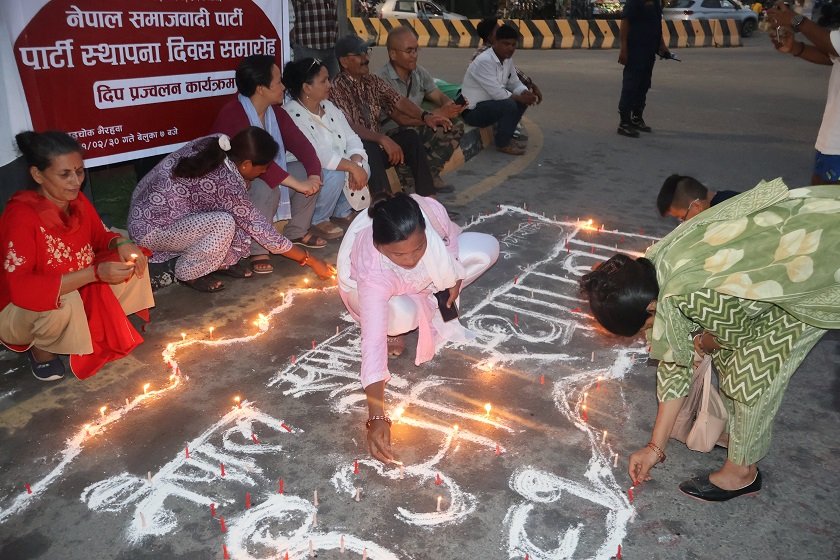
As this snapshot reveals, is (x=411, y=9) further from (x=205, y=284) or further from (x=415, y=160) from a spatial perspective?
(x=205, y=284)

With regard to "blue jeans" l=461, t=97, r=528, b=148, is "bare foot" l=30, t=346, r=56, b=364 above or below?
below

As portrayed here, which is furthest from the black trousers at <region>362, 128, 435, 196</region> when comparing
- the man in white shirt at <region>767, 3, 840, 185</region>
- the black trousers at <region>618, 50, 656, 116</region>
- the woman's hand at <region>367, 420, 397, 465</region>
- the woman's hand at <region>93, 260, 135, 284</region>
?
the black trousers at <region>618, 50, 656, 116</region>

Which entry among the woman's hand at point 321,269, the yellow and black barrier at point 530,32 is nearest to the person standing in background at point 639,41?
the woman's hand at point 321,269

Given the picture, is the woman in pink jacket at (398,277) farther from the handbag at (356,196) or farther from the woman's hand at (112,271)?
the handbag at (356,196)

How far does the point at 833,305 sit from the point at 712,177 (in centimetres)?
489

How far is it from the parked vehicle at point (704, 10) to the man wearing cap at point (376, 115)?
643 inches

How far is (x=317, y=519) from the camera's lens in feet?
8.46

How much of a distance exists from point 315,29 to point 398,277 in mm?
4249

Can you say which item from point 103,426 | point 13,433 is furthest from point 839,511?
point 13,433

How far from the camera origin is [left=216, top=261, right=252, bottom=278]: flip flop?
15.3 ft

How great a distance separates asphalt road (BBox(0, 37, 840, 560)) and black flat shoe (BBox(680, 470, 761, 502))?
0.12ft

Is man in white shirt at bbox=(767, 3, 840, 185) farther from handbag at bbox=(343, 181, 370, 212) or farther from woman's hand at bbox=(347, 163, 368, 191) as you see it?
handbag at bbox=(343, 181, 370, 212)

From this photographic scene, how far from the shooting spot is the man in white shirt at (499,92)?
7.43 m

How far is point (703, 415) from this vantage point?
9.31 ft
